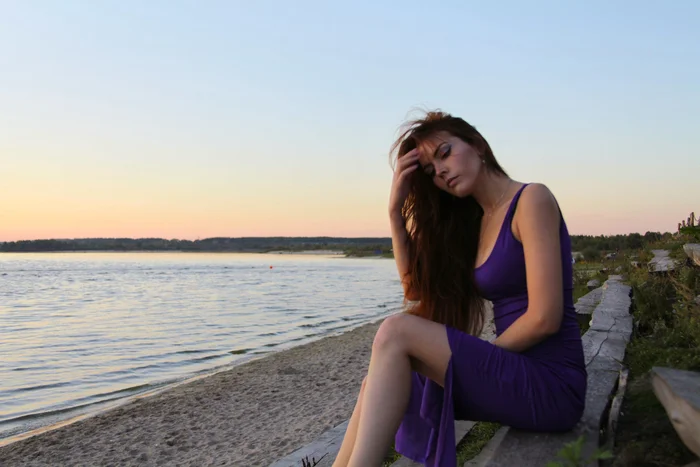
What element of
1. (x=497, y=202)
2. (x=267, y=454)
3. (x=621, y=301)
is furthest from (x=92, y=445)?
(x=621, y=301)

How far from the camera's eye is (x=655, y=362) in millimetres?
3727

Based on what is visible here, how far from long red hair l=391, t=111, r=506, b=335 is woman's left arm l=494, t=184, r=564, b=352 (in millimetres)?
402

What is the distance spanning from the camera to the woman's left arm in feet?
7.66

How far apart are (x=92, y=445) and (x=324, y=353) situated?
17.0 feet

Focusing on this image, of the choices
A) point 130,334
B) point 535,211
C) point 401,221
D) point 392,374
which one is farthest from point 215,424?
point 130,334

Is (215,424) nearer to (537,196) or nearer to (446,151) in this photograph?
(446,151)

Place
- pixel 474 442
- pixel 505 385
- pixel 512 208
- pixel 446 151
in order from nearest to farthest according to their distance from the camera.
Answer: pixel 505 385
pixel 512 208
pixel 446 151
pixel 474 442

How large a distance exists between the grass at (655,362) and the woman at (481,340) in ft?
0.93

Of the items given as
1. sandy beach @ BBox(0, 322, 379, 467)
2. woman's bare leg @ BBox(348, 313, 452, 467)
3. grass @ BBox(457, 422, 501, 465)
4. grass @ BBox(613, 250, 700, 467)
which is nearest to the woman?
woman's bare leg @ BBox(348, 313, 452, 467)

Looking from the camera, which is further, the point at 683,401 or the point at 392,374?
the point at 392,374

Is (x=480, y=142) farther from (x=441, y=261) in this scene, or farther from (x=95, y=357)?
(x=95, y=357)

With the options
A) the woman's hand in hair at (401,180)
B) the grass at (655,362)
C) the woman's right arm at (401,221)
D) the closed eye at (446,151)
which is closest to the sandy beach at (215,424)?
the woman's right arm at (401,221)

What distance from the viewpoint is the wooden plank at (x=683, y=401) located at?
5.41ft

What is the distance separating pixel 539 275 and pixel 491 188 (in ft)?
1.80
